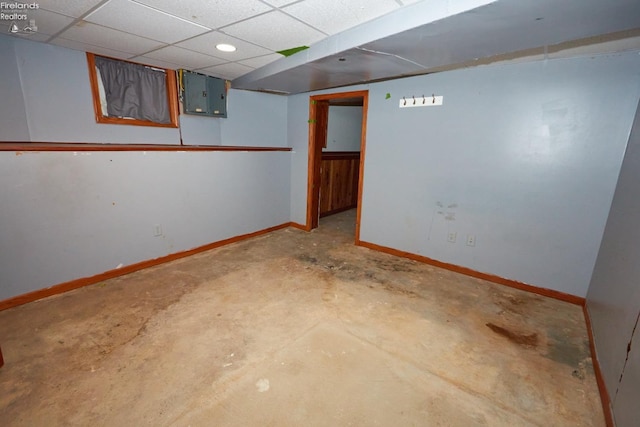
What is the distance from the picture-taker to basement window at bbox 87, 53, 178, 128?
2.91m

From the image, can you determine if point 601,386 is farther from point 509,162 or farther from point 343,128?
point 343,128

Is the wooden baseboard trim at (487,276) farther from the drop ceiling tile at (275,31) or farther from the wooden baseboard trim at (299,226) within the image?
the drop ceiling tile at (275,31)

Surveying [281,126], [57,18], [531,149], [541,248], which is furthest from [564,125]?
[57,18]

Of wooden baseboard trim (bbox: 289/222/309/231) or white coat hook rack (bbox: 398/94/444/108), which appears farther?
wooden baseboard trim (bbox: 289/222/309/231)

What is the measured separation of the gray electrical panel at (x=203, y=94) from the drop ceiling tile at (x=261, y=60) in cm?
83

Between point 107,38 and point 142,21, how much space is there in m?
0.62

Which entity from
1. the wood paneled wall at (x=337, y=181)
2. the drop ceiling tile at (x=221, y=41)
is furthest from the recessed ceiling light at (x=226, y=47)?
the wood paneled wall at (x=337, y=181)

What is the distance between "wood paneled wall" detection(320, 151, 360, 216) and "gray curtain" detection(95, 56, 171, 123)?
8.78ft

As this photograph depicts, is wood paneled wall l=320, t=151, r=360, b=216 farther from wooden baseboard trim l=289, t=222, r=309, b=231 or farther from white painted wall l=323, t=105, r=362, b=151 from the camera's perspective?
wooden baseboard trim l=289, t=222, r=309, b=231

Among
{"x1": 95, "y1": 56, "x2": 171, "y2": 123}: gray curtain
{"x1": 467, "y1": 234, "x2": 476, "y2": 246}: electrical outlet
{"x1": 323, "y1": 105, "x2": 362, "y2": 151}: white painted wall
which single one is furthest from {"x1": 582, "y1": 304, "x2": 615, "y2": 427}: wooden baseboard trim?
{"x1": 95, "y1": 56, "x2": 171, "y2": 123}: gray curtain

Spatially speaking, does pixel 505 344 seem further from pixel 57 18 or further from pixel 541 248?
pixel 57 18

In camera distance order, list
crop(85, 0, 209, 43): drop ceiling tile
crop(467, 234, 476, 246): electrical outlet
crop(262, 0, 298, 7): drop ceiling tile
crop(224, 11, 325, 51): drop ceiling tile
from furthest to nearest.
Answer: crop(467, 234, 476, 246): electrical outlet < crop(224, 11, 325, 51): drop ceiling tile < crop(85, 0, 209, 43): drop ceiling tile < crop(262, 0, 298, 7): drop ceiling tile

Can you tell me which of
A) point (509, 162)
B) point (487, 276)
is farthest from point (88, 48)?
point (487, 276)

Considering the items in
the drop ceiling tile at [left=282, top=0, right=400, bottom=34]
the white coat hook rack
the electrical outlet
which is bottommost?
the electrical outlet
